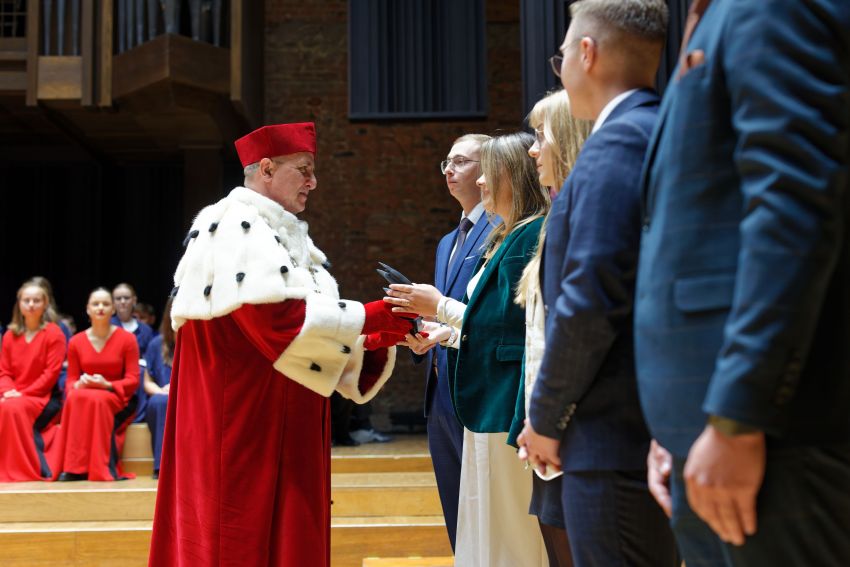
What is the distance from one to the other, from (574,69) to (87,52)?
6375mm

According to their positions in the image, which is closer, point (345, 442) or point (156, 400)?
point (156, 400)

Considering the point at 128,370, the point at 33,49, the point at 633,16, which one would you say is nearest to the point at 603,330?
the point at 633,16

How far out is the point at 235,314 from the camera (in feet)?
7.81

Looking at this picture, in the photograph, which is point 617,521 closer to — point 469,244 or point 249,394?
point 249,394

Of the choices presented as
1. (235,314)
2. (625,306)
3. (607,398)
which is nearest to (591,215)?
(625,306)

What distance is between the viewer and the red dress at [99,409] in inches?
214

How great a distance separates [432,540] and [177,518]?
2.18 meters

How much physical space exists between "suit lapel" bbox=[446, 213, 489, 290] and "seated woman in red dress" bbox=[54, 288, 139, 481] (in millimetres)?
3366

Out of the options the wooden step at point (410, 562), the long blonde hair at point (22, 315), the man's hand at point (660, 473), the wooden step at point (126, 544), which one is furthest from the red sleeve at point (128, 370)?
the man's hand at point (660, 473)

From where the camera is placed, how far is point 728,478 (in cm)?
91

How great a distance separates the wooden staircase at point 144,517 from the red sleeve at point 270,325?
1.78 m

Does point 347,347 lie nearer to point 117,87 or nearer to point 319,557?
point 319,557

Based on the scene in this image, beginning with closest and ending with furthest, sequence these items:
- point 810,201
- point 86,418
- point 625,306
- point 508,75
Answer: point 810,201 < point 625,306 < point 86,418 < point 508,75

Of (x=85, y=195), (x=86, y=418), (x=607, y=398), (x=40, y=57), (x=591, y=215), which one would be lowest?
(x=86, y=418)
